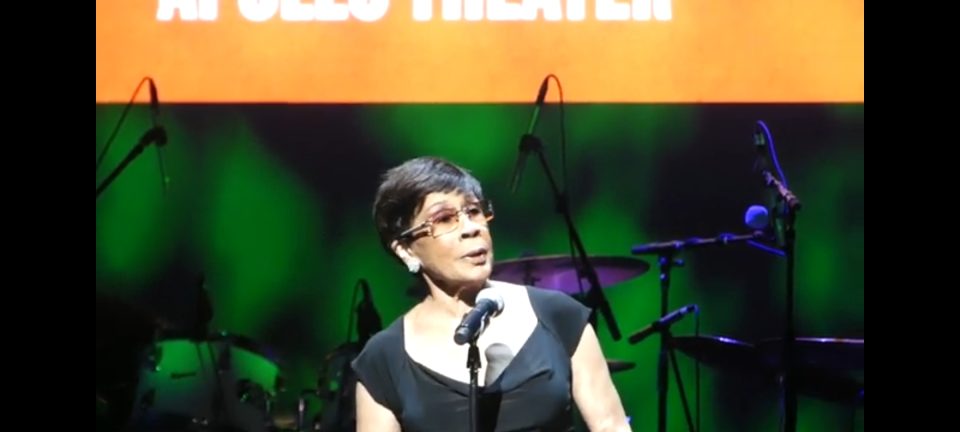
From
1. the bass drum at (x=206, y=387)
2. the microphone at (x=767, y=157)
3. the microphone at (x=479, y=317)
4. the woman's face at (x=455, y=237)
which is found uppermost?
the microphone at (x=767, y=157)

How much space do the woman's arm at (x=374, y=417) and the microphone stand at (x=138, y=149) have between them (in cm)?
118

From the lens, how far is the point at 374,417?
10.2 feet

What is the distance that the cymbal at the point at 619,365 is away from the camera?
12.4 feet

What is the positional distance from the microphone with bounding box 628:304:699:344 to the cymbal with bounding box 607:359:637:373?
0.07 metres

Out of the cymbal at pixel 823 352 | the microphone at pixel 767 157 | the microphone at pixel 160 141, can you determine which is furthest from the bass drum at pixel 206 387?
the microphone at pixel 767 157

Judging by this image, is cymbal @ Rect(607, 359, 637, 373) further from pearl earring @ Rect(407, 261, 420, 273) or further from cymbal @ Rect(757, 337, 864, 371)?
pearl earring @ Rect(407, 261, 420, 273)

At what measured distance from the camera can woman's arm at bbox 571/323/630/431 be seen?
3006 mm

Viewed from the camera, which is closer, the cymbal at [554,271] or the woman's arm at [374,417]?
the woman's arm at [374,417]

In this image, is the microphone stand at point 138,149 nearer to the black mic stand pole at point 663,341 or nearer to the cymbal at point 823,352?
the black mic stand pole at point 663,341

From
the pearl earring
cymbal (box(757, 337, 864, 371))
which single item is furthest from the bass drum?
cymbal (box(757, 337, 864, 371))

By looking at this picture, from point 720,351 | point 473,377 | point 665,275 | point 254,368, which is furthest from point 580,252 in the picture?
point 473,377

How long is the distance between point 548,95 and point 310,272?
2.96 ft
